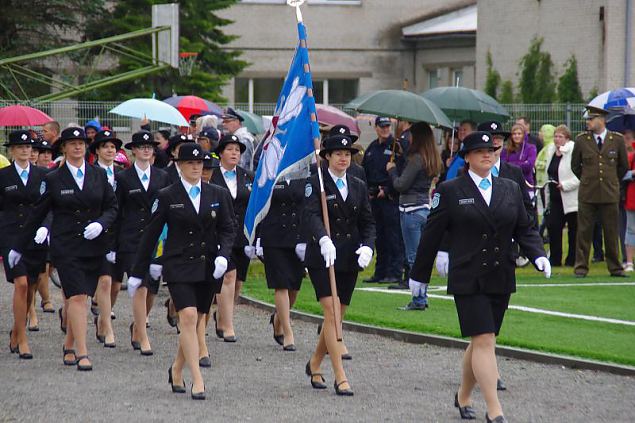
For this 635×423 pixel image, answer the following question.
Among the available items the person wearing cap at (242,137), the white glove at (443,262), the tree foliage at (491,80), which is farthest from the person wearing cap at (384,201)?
the tree foliage at (491,80)

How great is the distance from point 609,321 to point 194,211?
207 inches

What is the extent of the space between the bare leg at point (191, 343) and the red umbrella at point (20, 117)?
344 inches

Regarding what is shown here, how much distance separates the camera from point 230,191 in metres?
12.9

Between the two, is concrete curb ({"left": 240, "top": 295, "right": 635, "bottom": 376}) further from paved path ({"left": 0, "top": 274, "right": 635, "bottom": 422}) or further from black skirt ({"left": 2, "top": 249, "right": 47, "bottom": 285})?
black skirt ({"left": 2, "top": 249, "right": 47, "bottom": 285})

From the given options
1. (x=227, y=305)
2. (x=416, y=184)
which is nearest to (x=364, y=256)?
(x=227, y=305)

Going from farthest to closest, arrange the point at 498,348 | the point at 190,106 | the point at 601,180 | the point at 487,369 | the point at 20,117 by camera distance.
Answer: the point at 190,106, the point at 20,117, the point at 601,180, the point at 498,348, the point at 487,369

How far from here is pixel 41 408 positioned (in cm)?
925

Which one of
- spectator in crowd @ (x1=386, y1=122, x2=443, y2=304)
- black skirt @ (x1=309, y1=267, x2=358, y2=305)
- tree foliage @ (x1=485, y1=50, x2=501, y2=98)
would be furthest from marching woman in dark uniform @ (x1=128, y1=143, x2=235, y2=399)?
tree foliage @ (x1=485, y1=50, x2=501, y2=98)

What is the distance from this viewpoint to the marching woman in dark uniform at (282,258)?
12297mm

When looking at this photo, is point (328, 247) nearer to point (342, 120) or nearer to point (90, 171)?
point (90, 171)

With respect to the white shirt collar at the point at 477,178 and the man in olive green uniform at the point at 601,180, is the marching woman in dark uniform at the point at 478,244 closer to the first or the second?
the white shirt collar at the point at 477,178

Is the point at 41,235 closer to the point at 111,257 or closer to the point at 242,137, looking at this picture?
the point at 111,257

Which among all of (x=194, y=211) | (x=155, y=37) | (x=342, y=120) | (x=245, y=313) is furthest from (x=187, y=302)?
(x=155, y=37)

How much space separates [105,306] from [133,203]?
1.02m
